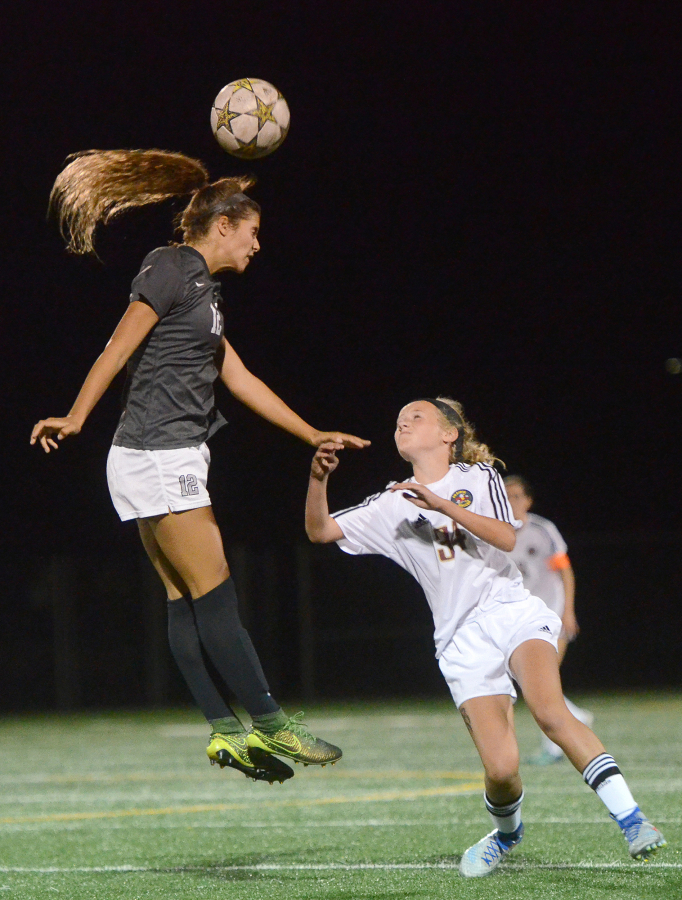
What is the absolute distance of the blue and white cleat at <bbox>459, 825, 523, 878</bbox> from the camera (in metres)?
5.32

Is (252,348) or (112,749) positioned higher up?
(252,348)

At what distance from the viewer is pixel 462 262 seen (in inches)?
850

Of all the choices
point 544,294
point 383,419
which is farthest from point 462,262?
point 383,419

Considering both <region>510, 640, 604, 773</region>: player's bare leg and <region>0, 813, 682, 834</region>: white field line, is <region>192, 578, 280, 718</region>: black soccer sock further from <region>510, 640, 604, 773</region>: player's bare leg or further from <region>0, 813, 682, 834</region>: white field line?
<region>0, 813, 682, 834</region>: white field line

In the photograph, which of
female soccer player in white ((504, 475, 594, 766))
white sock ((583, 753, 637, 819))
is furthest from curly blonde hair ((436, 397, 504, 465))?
female soccer player in white ((504, 475, 594, 766))

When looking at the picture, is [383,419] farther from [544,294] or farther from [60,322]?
[60,322]

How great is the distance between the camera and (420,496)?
479 cm

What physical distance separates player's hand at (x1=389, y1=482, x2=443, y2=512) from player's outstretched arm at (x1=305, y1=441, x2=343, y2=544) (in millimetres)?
262

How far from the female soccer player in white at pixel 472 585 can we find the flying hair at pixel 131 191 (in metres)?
0.99

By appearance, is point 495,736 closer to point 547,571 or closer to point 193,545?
point 193,545

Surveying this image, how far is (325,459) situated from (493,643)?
102 cm

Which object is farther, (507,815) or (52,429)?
(507,815)

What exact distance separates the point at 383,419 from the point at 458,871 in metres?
17.3

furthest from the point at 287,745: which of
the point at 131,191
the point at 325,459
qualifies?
the point at 131,191
